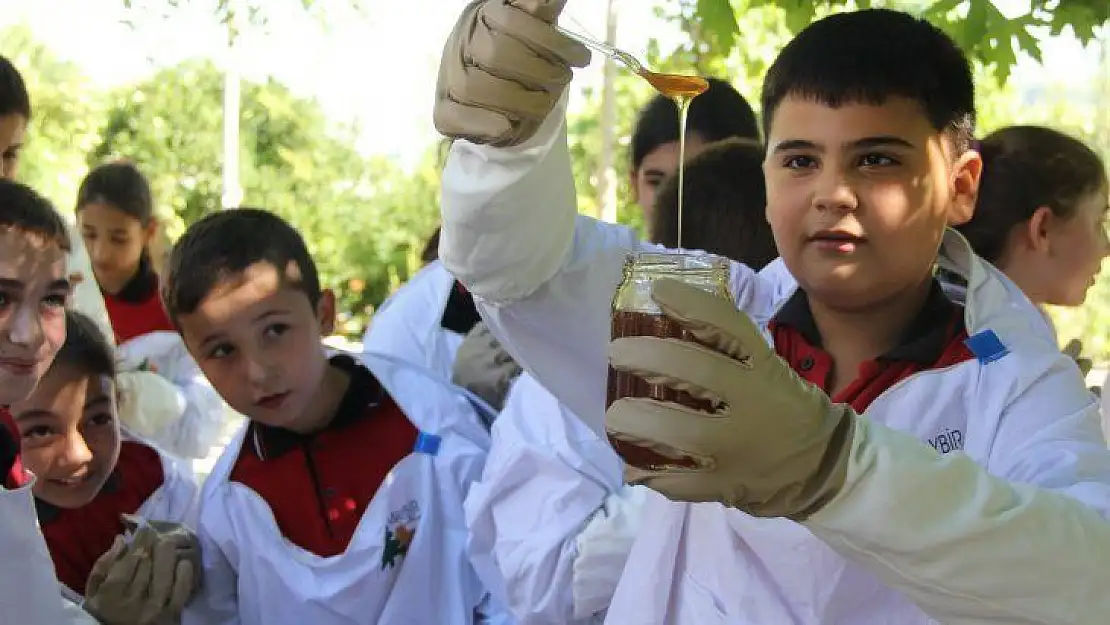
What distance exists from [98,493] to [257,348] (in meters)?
0.59

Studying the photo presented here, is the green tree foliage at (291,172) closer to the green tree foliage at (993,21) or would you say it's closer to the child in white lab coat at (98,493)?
the green tree foliage at (993,21)

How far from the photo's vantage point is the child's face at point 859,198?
4.91 ft

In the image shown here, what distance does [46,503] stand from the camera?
2.62 meters

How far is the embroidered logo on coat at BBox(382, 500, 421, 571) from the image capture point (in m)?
2.52

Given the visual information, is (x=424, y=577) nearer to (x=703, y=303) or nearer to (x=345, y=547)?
(x=345, y=547)

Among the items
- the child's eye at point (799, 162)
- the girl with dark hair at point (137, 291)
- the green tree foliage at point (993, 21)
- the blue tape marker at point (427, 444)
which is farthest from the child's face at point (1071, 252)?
the girl with dark hair at point (137, 291)

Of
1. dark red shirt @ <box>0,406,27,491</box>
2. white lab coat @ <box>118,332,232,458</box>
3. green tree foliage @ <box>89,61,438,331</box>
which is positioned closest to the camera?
dark red shirt @ <box>0,406,27,491</box>

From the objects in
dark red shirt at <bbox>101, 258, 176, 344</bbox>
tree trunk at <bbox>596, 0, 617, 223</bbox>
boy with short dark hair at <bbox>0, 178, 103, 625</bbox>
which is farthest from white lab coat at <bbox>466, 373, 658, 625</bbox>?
tree trunk at <bbox>596, 0, 617, 223</bbox>

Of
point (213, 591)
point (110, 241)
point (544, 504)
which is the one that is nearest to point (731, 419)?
point (544, 504)

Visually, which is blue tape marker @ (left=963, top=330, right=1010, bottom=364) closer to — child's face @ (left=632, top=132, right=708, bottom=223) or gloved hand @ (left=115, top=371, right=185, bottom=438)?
child's face @ (left=632, top=132, right=708, bottom=223)

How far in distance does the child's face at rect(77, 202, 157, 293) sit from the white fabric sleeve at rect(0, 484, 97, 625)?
2685mm

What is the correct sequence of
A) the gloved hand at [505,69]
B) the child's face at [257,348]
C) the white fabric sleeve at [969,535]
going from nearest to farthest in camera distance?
the white fabric sleeve at [969,535] < the gloved hand at [505,69] < the child's face at [257,348]

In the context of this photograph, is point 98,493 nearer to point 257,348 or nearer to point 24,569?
point 257,348

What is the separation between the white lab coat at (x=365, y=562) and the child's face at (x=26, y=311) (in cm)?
58
